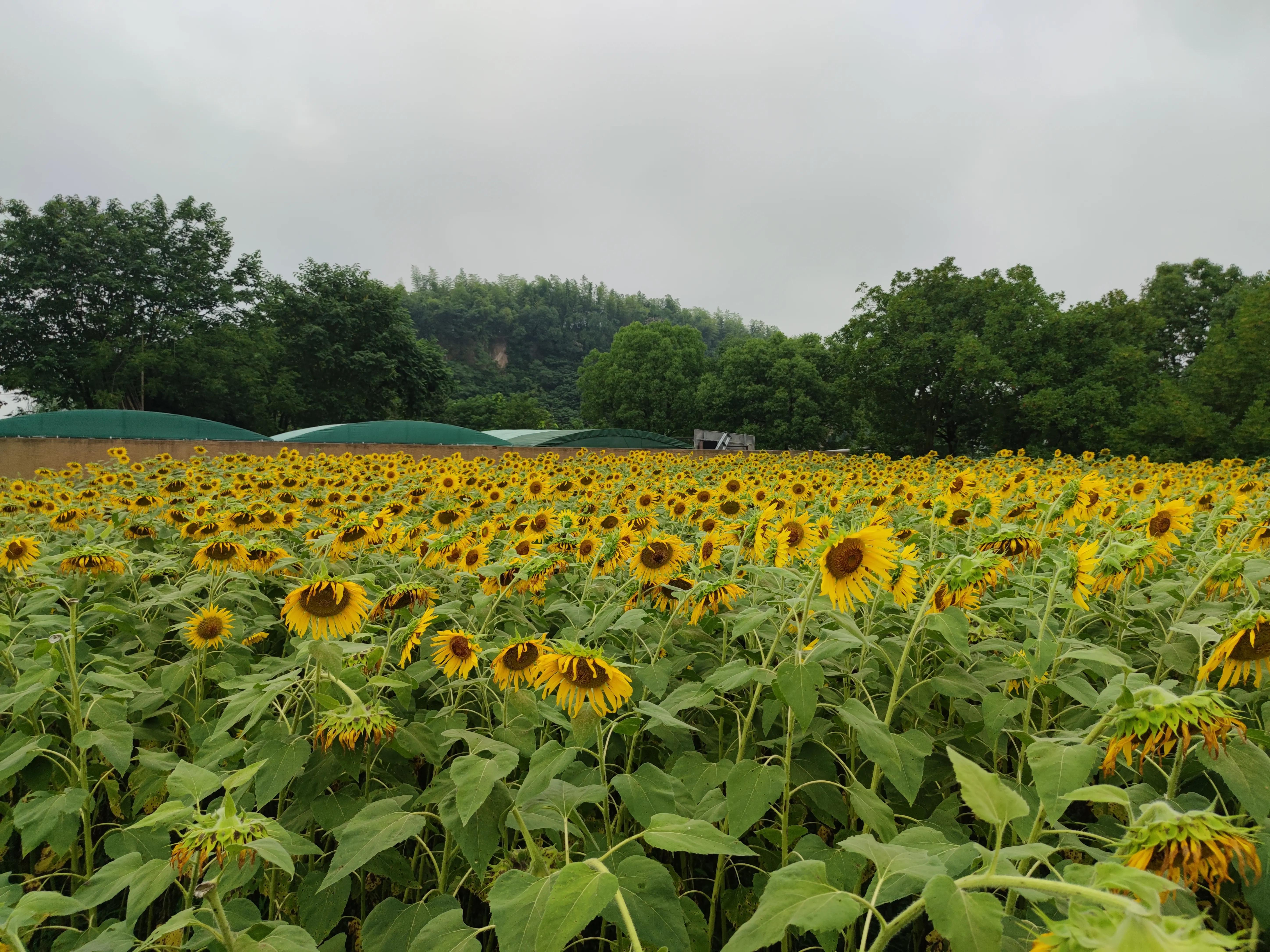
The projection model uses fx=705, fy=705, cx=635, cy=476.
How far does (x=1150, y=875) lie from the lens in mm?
664

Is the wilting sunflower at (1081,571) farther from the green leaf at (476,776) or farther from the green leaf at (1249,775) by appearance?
the green leaf at (476,776)

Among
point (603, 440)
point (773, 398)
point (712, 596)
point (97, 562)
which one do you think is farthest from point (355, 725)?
point (773, 398)

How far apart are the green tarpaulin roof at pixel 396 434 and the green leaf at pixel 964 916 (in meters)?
27.5

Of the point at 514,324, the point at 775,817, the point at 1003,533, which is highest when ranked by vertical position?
the point at 514,324

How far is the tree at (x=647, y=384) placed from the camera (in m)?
49.8

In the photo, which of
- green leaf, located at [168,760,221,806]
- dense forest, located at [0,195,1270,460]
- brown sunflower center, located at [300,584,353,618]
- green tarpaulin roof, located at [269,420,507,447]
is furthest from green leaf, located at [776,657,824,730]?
green tarpaulin roof, located at [269,420,507,447]

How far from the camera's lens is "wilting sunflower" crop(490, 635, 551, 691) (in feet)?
5.44

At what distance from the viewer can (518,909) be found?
1.09 metres

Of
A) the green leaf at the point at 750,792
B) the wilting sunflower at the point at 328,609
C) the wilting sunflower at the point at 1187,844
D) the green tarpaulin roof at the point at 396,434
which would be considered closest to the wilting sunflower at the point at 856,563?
the green leaf at the point at 750,792

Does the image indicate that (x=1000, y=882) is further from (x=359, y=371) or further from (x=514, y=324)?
(x=514, y=324)

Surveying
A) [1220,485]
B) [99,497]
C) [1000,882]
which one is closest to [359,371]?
[99,497]

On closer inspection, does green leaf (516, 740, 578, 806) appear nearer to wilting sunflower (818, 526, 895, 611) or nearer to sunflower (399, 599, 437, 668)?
sunflower (399, 599, 437, 668)

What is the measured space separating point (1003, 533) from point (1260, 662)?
649 millimetres

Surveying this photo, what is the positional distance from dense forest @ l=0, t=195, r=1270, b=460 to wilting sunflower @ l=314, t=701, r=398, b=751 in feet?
68.7
